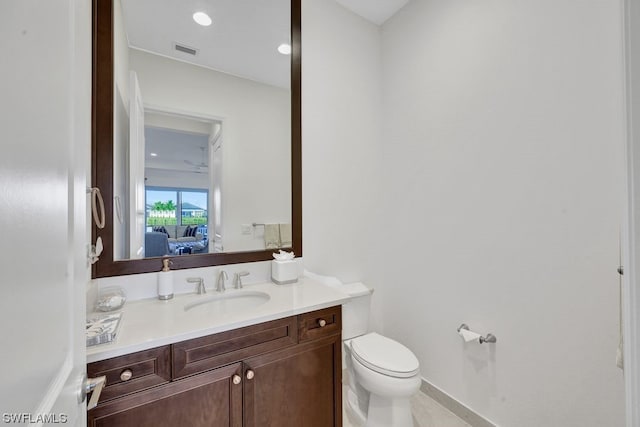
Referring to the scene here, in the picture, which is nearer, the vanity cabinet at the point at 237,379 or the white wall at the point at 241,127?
the vanity cabinet at the point at 237,379

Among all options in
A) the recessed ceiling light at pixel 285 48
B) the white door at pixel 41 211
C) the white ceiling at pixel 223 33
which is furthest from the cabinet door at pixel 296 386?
the recessed ceiling light at pixel 285 48

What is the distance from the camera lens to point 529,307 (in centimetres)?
134

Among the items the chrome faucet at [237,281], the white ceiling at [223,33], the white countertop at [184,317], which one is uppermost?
the white ceiling at [223,33]

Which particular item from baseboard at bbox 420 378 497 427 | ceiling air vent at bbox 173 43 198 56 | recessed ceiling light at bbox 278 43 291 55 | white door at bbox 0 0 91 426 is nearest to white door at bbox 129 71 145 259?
ceiling air vent at bbox 173 43 198 56

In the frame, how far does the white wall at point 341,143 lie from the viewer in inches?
71.9

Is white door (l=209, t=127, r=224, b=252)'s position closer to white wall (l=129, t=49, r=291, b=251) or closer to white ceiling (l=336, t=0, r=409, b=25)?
white wall (l=129, t=49, r=291, b=251)

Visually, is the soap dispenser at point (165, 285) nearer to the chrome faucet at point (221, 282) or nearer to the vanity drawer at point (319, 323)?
the chrome faucet at point (221, 282)

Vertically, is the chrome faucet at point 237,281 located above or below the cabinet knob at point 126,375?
above

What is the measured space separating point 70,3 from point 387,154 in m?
1.92

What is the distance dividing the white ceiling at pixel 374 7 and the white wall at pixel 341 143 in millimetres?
52

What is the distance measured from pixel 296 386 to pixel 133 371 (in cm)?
63

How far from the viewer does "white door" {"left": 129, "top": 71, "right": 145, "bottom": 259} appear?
1.29 meters

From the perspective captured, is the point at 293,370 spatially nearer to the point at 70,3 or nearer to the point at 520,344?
the point at 520,344

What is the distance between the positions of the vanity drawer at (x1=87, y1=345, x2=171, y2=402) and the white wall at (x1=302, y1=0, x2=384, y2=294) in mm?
1012
